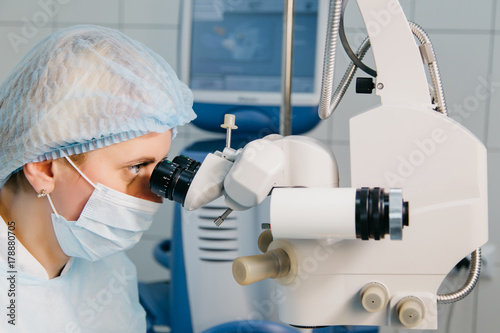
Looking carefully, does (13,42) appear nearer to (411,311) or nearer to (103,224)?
(103,224)

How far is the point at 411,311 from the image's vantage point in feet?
2.29

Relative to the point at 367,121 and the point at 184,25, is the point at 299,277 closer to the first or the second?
the point at 367,121

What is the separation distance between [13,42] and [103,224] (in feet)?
4.91

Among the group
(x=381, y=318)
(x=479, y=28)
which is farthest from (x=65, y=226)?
(x=479, y=28)

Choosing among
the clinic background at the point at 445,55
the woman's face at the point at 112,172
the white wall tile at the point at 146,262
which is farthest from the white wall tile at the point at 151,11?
the woman's face at the point at 112,172

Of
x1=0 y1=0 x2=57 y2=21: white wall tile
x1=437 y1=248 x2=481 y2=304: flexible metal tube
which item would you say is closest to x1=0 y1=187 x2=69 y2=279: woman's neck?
x1=437 y1=248 x2=481 y2=304: flexible metal tube

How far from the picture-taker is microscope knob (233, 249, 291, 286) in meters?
0.71

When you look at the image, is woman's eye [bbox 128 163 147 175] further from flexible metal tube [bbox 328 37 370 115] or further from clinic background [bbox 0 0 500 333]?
clinic background [bbox 0 0 500 333]

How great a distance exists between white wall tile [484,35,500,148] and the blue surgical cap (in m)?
1.34

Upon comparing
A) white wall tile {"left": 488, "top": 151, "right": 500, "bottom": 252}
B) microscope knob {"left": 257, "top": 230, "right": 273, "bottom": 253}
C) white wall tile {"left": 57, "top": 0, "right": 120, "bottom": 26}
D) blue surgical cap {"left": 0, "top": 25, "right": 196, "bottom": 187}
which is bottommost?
white wall tile {"left": 488, "top": 151, "right": 500, "bottom": 252}

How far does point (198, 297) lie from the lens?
1.31 metres

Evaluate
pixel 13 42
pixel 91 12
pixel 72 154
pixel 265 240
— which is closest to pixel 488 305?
pixel 265 240

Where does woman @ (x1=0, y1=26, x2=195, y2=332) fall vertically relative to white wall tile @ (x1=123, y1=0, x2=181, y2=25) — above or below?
below

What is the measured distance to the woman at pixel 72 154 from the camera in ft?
2.90
